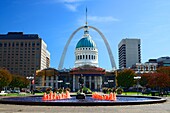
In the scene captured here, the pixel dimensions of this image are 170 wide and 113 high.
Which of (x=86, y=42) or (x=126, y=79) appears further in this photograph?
(x=86, y=42)

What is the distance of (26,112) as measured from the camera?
2216 centimetres

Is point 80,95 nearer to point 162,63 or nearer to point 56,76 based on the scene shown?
point 56,76

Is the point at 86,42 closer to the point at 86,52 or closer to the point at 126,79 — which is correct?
the point at 86,52

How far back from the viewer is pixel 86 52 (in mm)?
153625

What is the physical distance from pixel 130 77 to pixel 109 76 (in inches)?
1150

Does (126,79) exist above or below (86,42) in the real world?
below

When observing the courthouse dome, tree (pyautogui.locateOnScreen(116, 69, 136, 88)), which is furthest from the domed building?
tree (pyautogui.locateOnScreen(116, 69, 136, 88))

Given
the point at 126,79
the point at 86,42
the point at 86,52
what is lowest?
the point at 126,79

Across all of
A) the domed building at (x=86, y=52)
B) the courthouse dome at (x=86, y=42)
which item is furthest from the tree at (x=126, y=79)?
the courthouse dome at (x=86, y=42)

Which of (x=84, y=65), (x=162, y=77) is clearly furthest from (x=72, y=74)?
(x=162, y=77)

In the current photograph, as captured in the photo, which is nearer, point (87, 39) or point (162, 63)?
point (87, 39)

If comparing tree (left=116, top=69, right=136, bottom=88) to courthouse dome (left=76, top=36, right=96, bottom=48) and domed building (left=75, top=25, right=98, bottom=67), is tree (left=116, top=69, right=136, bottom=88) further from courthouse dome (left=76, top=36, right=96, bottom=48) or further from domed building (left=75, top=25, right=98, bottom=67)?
courthouse dome (left=76, top=36, right=96, bottom=48)

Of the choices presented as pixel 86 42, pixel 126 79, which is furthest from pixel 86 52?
pixel 126 79

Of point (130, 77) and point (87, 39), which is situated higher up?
point (87, 39)
